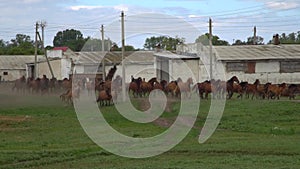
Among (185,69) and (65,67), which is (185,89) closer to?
(185,69)

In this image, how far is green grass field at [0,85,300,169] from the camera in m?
17.7

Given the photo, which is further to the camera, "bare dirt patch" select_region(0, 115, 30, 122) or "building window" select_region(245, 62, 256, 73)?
"building window" select_region(245, 62, 256, 73)

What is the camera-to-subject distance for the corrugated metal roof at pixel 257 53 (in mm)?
57688

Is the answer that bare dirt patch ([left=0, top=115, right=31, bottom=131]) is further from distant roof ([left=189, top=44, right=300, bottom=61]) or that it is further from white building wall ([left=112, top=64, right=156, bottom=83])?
white building wall ([left=112, top=64, right=156, bottom=83])

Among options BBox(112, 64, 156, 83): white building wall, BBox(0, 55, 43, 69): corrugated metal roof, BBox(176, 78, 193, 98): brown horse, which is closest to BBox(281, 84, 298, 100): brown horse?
BBox(176, 78, 193, 98): brown horse

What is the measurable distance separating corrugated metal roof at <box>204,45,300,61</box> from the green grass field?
20.8m

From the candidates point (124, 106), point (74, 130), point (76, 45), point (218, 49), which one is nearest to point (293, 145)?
point (74, 130)

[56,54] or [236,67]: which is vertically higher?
[56,54]

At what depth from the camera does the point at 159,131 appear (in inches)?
1030

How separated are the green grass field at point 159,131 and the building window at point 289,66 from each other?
2152 cm

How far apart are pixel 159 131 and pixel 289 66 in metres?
34.4

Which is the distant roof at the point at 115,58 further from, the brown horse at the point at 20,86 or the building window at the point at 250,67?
the brown horse at the point at 20,86

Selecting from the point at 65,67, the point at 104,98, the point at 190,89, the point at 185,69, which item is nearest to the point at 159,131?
the point at 104,98

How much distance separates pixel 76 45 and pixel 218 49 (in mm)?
63602
